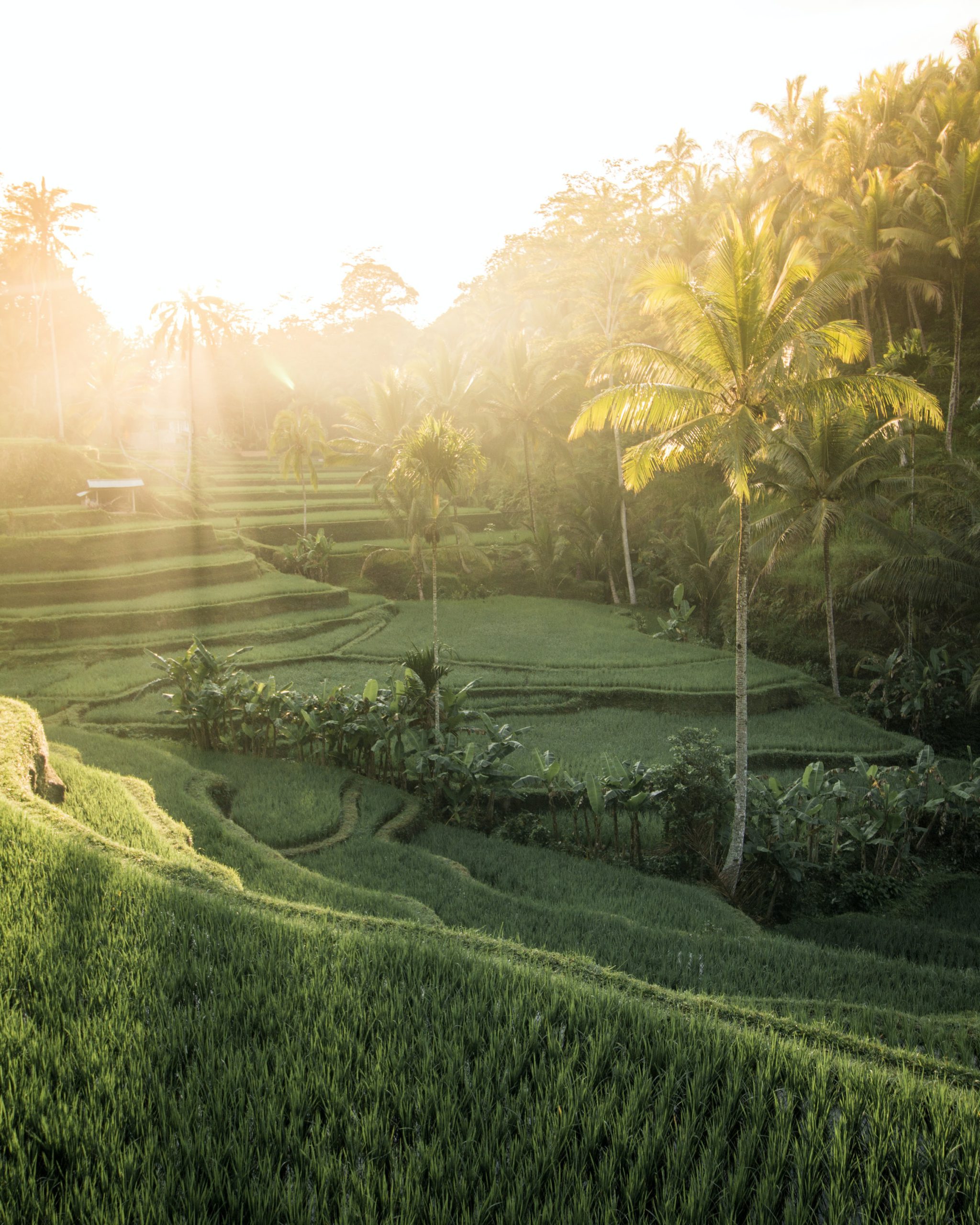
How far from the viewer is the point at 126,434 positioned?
128 feet

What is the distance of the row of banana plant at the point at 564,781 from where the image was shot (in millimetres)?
7152

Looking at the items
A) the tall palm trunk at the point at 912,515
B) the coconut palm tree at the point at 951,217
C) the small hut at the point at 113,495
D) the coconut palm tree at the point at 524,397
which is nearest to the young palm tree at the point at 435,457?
the tall palm trunk at the point at 912,515

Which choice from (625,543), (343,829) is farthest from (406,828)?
(625,543)

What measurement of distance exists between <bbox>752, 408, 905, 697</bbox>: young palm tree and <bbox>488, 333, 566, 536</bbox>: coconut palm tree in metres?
10.2

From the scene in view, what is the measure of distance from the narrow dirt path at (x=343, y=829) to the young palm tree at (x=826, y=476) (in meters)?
7.43

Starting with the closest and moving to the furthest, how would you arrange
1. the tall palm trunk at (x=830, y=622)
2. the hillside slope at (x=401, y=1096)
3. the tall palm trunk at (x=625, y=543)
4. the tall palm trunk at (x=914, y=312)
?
the hillside slope at (x=401, y=1096)
the tall palm trunk at (x=830, y=622)
the tall palm trunk at (x=914, y=312)
the tall palm trunk at (x=625, y=543)

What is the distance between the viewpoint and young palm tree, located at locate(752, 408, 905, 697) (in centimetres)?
1195

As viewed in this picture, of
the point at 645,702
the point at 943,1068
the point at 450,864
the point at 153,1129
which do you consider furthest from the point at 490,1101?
the point at 645,702

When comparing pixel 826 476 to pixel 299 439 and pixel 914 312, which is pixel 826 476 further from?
pixel 299 439

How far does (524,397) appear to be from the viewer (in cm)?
2258

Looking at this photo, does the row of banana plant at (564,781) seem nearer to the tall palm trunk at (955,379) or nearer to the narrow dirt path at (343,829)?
the narrow dirt path at (343,829)

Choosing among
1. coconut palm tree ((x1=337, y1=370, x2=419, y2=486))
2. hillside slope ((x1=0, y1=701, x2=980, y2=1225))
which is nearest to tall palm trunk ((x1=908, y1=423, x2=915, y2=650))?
hillside slope ((x1=0, y1=701, x2=980, y2=1225))

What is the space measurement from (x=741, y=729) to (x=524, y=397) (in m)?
17.5

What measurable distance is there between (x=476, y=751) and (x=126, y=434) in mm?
36980
